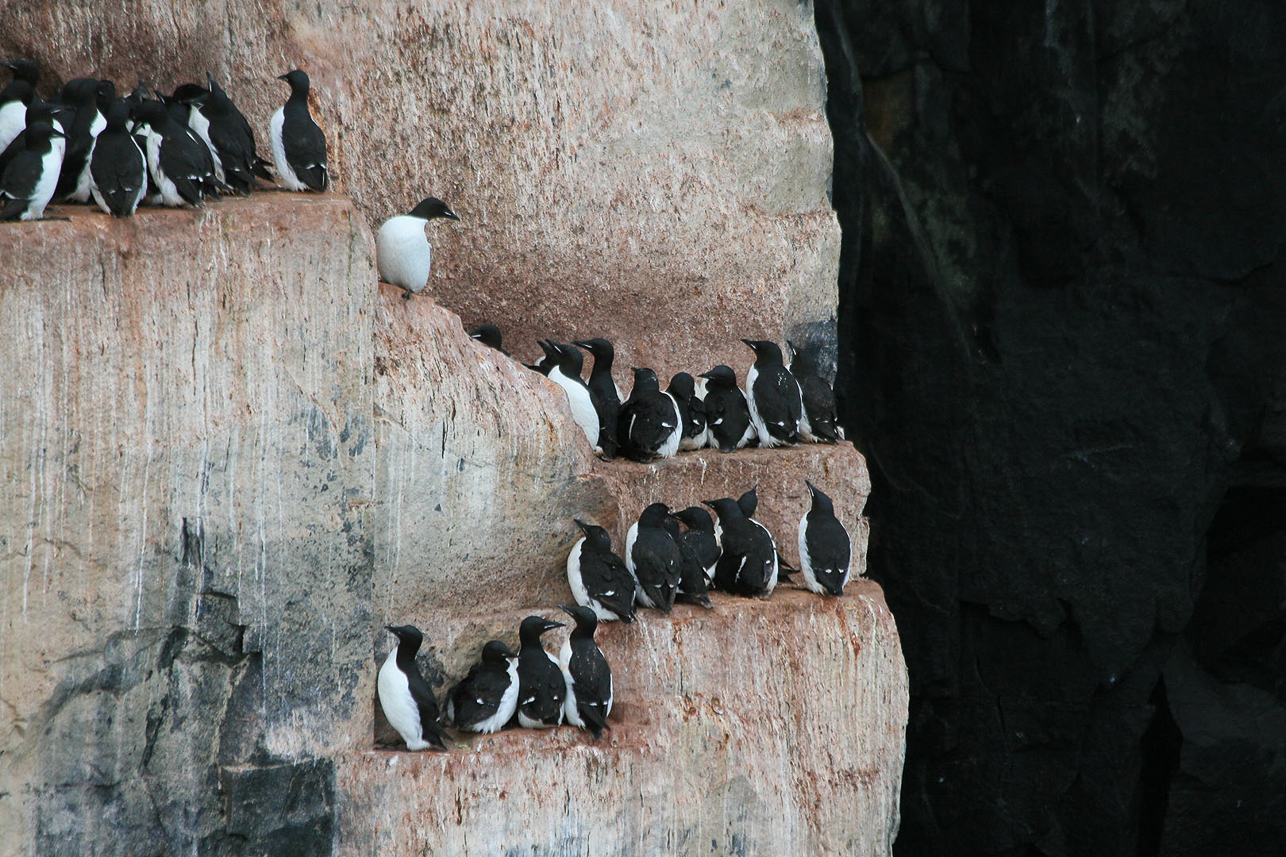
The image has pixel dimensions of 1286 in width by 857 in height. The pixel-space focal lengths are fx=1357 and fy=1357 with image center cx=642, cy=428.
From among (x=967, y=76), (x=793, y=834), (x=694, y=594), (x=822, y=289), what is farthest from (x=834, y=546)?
(x=967, y=76)

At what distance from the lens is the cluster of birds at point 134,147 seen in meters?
4.96

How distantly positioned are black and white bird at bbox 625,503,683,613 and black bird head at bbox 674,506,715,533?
0.42m

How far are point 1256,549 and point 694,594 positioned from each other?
5.41 meters

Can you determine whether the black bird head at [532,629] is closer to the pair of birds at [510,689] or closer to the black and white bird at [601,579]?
the pair of birds at [510,689]

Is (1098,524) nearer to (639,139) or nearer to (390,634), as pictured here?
(639,139)

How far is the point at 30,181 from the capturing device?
16.0 feet

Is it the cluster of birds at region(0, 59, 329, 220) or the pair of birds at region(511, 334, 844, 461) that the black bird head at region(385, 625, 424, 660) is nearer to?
the pair of birds at region(511, 334, 844, 461)

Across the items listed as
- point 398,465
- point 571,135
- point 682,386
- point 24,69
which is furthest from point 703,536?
point 24,69

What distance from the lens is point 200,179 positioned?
5152 millimetres

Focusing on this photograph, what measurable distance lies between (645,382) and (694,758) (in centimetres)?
200

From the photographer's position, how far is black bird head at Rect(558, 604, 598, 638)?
5844mm

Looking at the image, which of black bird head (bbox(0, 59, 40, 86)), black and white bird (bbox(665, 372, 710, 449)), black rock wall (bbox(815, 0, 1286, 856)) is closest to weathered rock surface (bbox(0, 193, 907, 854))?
black and white bird (bbox(665, 372, 710, 449))

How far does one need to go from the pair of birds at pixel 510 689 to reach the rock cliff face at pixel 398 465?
0.35 feet

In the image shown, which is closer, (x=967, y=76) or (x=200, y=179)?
(x=200, y=179)
